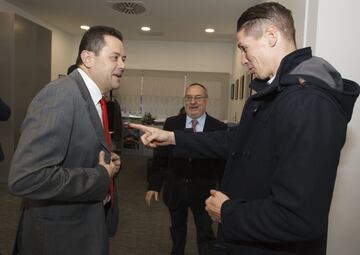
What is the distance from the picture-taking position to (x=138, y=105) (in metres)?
8.71

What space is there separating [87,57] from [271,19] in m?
0.97

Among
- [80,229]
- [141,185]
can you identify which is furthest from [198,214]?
[141,185]

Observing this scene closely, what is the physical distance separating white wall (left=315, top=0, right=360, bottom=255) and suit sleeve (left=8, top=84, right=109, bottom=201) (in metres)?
1.54

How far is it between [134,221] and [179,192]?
132cm

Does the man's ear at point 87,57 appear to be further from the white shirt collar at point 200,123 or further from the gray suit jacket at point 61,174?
the white shirt collar at point 200,123

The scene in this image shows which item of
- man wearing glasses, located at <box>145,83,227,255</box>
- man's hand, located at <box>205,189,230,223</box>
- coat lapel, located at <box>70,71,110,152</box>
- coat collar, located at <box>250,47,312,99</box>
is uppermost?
coat collar, located at <box>250,47,312,99</box>

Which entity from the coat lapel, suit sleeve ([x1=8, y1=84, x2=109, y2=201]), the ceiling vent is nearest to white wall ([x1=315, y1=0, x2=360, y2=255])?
the coat lapel

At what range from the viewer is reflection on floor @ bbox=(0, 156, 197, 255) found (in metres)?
3.06

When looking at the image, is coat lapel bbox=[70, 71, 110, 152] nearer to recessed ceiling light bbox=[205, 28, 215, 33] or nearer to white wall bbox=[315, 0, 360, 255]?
white wall bbox=[315, 0, 360, 255]

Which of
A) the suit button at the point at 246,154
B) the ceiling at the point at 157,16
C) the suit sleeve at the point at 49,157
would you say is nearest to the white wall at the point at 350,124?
the suit button at the point at 246,154

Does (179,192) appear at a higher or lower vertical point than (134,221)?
higher

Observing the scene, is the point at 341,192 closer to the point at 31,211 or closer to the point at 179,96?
the point at 31,211

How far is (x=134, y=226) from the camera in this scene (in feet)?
11.9

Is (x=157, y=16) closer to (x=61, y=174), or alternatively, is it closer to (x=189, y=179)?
(x=189, y=179)
